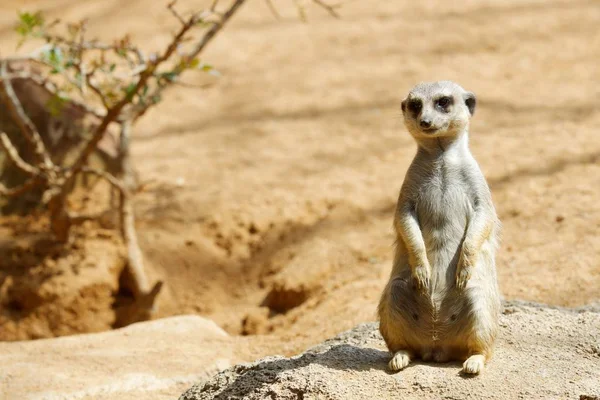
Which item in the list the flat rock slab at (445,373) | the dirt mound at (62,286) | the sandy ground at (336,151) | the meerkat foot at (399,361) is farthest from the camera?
the dirt mound at (62,286)

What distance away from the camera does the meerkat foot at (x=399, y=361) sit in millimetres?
2561

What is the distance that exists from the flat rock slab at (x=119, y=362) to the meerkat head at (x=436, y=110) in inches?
55.2

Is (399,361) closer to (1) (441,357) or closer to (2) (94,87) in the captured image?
(1) (441,357)

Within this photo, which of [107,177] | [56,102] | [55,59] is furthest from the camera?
[107,177]

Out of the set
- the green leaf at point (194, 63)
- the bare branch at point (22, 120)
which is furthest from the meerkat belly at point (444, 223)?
the bare branch at point (22, 120)

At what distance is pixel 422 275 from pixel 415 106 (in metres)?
0.57

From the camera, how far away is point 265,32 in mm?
7383

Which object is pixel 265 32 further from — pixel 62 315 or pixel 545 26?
pixel 62 315

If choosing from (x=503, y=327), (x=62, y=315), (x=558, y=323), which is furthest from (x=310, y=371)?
(x=62, y=315)

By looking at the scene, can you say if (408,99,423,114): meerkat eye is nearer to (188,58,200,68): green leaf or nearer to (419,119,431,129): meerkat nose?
(419,119,431,129): meerkat nose

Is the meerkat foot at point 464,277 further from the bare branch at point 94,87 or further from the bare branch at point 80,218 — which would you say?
the bare branch at point 80,218

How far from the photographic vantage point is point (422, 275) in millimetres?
2619

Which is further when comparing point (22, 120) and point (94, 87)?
point (22, 120)

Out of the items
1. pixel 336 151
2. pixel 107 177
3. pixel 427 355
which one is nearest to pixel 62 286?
pixel 107 177
